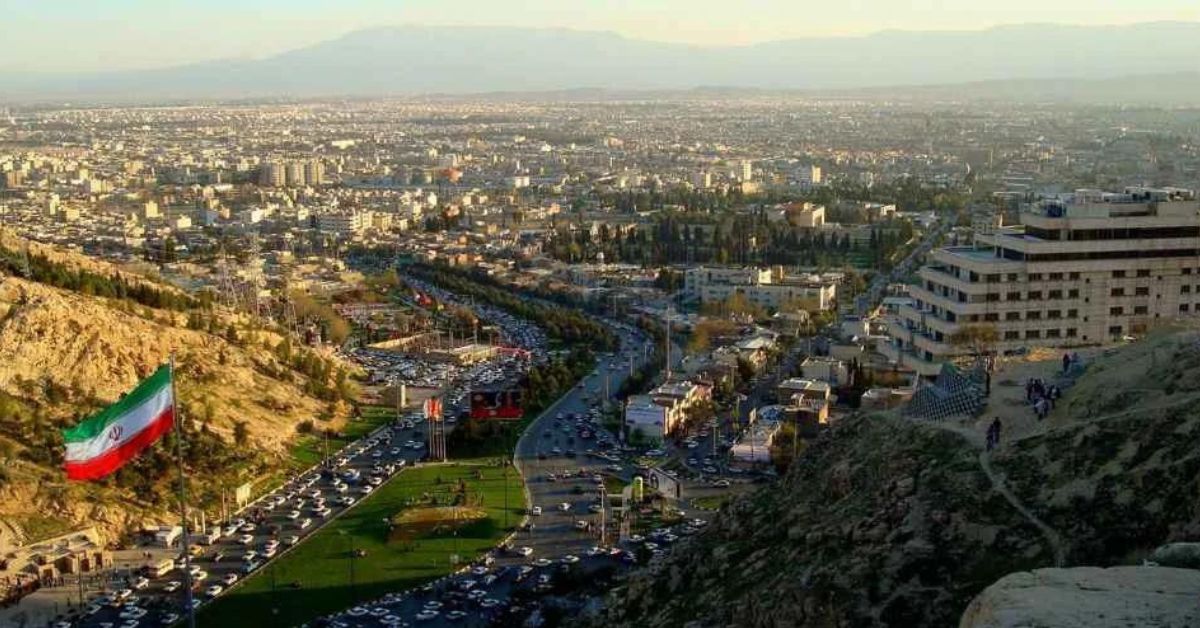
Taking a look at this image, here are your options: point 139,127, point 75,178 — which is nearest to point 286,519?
point 75,178

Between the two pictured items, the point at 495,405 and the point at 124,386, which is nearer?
the point at 495,405

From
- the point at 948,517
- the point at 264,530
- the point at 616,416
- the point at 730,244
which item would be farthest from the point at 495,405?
the point at 730,244

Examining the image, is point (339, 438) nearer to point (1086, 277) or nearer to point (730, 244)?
point (1086, 277)

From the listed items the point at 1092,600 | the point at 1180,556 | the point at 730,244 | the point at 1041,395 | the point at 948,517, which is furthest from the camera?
the point at 730,244

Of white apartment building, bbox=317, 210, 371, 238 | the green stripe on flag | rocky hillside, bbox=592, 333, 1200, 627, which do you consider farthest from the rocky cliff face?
white apartment building, bbox=317, 210, 371, 238

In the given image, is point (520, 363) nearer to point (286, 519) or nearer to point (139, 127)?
point (286, 519)

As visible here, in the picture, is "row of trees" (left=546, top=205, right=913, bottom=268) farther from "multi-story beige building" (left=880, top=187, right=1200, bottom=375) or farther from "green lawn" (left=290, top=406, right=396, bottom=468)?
"multi-story beige building" (left=880, top=187, right=1200, bottom=375)

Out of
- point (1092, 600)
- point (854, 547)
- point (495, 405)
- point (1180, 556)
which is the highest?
point (1092, 600)

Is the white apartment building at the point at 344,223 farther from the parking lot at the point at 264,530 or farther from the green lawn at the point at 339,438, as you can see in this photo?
the parking lot at the point at 264,530

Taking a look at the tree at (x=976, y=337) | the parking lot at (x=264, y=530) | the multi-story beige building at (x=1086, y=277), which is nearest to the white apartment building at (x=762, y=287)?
the parking lot at (x=264, y=530)
